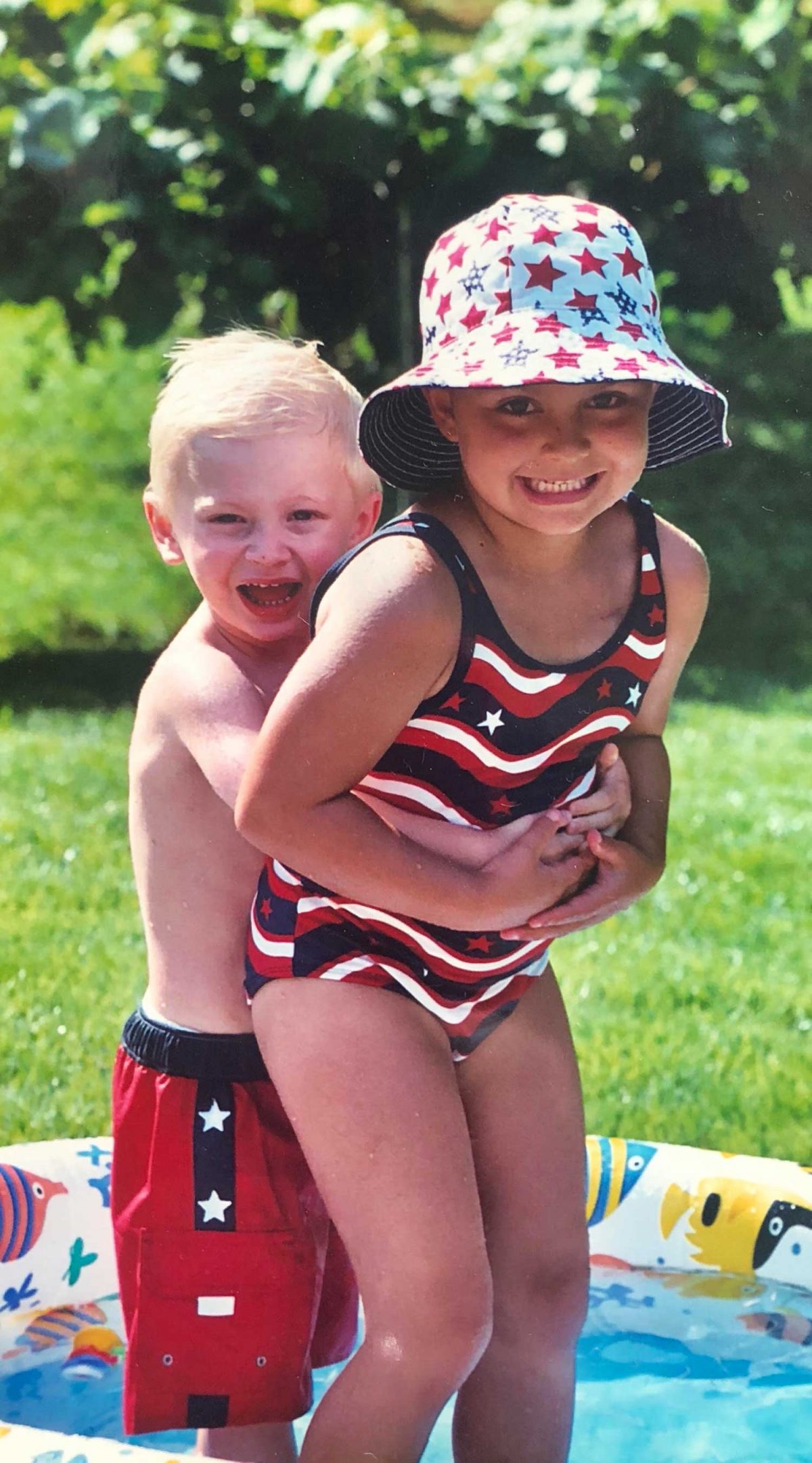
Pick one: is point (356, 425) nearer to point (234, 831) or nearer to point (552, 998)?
point (234, 831)

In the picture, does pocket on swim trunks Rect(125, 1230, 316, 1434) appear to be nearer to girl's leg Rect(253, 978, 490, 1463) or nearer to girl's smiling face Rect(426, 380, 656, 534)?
girl's leg Rect(253, 978, 490, 1463)

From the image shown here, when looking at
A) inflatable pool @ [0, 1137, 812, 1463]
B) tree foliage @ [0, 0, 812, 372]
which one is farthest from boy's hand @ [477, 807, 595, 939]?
tree foliage @ [0, 0, 812, 372]

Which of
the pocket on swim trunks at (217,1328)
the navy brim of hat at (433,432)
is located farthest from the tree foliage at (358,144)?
the pocket on swim trunks at (217,1328)

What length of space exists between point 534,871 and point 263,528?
0.52m

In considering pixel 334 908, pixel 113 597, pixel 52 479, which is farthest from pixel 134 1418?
pixel 52 479

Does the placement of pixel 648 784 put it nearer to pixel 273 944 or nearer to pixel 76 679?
pixel 273 944

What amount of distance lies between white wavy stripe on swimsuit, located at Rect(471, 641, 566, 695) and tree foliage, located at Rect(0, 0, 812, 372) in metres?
2.03

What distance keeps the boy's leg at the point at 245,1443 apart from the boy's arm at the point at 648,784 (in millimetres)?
714

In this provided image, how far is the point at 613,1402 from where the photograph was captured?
2.55 m

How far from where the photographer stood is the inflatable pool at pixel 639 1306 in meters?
2.48

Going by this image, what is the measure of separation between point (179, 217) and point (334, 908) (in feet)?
10.7

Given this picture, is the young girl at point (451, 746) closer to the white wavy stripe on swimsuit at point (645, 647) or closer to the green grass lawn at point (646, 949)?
the white wavy stripe on swimsuit at point (645, 647)

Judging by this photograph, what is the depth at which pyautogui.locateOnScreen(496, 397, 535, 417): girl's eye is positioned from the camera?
1759 millimetres

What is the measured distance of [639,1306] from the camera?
2.80 metres
